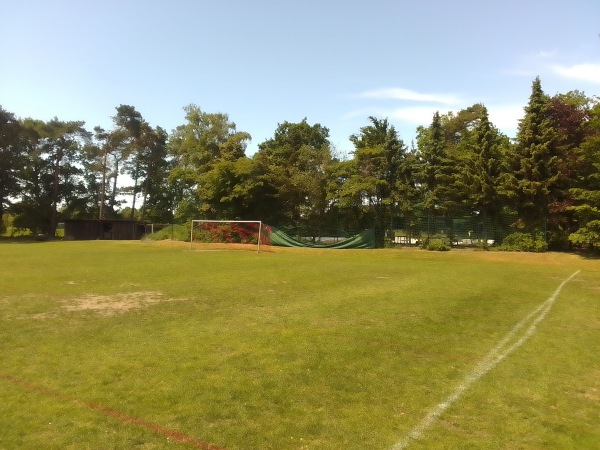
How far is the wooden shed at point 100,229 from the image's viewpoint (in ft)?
174

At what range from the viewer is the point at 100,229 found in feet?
176

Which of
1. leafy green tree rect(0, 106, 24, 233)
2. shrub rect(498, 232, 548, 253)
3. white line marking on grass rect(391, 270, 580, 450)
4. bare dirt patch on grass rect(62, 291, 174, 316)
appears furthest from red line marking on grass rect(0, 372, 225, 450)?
leafy green tree rect(0, 106, 24, 233)

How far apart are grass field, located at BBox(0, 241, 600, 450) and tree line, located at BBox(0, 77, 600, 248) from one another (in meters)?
20.7

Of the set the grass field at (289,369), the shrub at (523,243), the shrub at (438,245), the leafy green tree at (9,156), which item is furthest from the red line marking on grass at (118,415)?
the leafy green tree at (9,156)

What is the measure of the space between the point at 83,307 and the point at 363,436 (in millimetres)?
7621

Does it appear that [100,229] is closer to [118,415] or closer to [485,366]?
[118,415]

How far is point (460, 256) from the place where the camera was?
1128 inches

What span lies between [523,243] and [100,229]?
145ft

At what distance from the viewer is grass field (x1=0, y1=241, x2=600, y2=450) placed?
4238 millimetres

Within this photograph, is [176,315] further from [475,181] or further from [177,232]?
[177,232]

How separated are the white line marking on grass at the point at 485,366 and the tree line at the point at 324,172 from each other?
66.2 ft

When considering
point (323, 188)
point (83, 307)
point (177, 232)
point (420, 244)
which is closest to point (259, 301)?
point (83, 307)

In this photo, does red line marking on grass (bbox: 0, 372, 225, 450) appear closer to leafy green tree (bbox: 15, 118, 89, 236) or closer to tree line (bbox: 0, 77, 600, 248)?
tree line (bbox: 0, 77, 600, 248)

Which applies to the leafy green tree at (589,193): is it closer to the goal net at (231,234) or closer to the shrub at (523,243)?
the shrub at (523,243)
